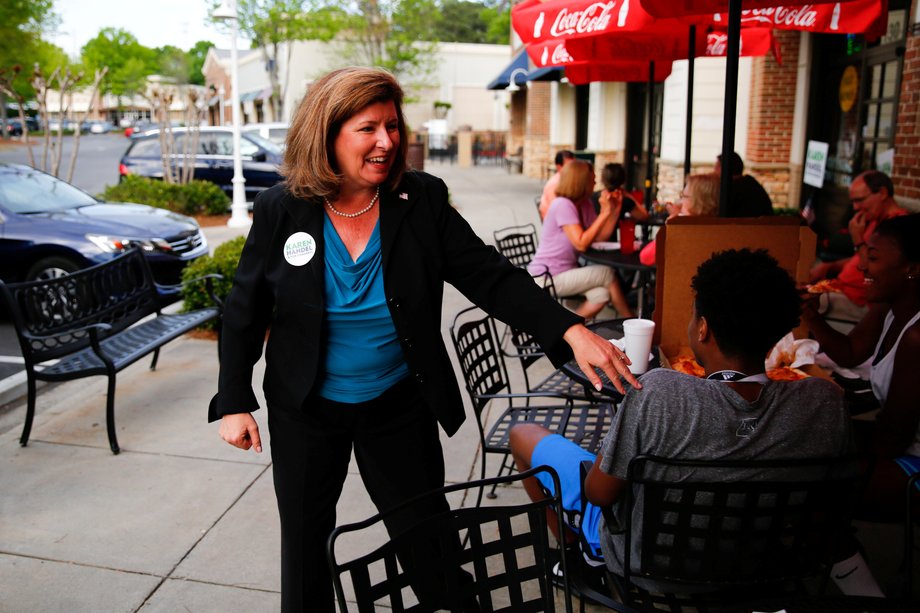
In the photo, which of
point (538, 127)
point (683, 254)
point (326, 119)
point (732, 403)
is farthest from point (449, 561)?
point (538, 127)

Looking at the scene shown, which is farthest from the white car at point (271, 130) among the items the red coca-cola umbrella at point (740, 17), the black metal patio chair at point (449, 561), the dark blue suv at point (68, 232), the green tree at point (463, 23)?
the green tree at point (463, 23)

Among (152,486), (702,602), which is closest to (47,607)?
(152,486)

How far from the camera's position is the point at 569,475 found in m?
2.51

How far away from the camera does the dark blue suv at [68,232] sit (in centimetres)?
764

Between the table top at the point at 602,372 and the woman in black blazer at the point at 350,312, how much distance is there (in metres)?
0.49

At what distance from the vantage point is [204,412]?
16.2 ft

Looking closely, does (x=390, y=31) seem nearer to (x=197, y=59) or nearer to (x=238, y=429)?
(x=238, y=429)

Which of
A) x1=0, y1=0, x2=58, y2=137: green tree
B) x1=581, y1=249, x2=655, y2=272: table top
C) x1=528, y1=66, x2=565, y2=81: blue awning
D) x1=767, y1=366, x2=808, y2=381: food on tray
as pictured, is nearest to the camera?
x1=767, y1=366, x2=808, y2=381: food on tray

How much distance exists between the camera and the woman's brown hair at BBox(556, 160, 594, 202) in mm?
5945

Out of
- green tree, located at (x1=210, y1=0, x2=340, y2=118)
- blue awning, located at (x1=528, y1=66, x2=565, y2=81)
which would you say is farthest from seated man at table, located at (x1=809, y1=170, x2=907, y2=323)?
green tree, located at (x1=210, y1=0, x2=340, y2=118)

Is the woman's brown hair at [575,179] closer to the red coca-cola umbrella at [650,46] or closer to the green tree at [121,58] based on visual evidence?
the red coca-cola umbrella at [650,46]

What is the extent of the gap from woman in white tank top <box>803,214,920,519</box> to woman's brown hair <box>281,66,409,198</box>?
71.9 inches

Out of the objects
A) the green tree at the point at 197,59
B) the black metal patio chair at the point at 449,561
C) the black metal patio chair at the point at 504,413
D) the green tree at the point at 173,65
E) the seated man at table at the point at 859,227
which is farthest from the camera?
the green tree at the point at 197,59

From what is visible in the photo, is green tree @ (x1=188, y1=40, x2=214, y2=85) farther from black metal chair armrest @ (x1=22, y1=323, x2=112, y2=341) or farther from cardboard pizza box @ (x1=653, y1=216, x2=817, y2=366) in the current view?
cardboard pizza box @ (x1=653, y1=216, x2=817, y2=366)
